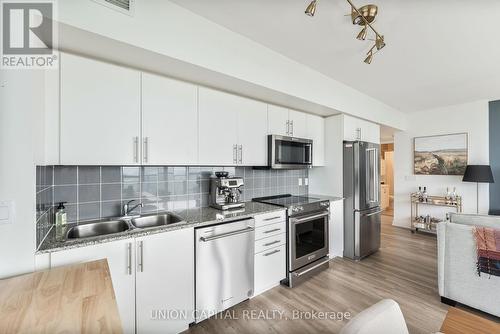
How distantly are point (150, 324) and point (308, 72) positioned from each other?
292 cm

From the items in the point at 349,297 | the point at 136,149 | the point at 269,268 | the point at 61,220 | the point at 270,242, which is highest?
the point at 136,149

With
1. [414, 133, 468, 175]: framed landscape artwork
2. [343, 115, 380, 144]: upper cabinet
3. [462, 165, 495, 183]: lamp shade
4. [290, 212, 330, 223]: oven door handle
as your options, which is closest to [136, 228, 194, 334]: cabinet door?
[290, 212, 330, 223]: oven door handle

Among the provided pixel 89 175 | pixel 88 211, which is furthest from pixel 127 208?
pixel 89 175

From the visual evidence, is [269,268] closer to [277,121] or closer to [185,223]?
[185,223]

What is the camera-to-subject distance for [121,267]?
1.51 meters

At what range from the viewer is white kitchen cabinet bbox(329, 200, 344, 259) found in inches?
123

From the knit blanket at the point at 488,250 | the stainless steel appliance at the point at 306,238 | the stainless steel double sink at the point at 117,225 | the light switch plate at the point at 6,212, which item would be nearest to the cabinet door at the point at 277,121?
the stainless steel appliance at the point at 306,238

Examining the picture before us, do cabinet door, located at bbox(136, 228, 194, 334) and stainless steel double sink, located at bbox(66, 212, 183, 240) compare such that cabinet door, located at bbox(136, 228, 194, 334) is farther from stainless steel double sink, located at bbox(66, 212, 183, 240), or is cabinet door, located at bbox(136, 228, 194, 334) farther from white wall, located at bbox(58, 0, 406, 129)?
white wall, located at bbox(58, 0, 406, 129)

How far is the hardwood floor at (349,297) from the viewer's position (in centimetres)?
188

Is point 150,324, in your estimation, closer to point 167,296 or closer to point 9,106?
point 167,296

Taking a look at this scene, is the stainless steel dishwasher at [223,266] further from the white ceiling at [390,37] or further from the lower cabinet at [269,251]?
the white ceiling at [390,37]

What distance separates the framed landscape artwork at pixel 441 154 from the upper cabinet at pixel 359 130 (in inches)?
57.9

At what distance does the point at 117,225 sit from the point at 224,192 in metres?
1.06

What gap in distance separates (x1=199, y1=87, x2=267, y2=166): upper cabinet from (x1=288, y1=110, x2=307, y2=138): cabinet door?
1.57ft
